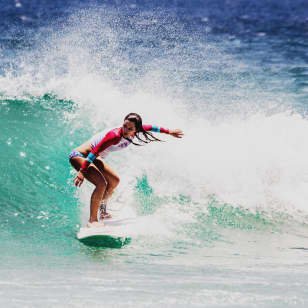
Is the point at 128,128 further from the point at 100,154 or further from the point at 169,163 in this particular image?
the point at 169,163

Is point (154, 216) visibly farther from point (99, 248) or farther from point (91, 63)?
point (91, 63)

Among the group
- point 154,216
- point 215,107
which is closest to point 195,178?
point 154,216

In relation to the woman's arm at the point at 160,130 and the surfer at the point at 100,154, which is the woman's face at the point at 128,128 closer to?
the surfer at the point at 100,154

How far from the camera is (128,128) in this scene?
18.4 ft

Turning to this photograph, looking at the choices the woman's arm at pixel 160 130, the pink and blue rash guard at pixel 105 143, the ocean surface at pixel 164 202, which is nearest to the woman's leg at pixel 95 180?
the pink and blue rash guard at pixel 105 143

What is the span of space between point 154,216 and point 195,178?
5.29 ft

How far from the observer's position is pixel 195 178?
8.24 m

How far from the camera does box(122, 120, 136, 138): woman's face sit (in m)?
5.58

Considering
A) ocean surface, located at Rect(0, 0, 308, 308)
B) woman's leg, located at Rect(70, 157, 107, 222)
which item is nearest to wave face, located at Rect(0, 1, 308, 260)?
ocean surface, located at Rect(0, 0, 308, 308)

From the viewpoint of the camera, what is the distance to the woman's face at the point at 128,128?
18.3 feet

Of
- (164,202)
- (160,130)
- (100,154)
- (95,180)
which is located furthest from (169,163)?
(95,180)

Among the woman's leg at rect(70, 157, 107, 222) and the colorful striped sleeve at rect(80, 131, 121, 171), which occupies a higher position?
the colorful striped sleeve at rect(80, 131, 121, 171)

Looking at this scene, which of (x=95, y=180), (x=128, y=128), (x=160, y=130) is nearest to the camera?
(x=128, y=128)

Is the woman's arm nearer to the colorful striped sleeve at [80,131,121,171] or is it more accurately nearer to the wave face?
the colorful striped sleeve at [80,131,121,171]
